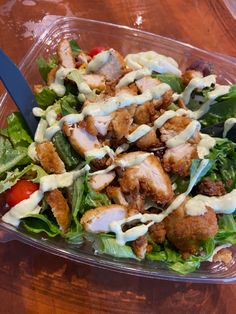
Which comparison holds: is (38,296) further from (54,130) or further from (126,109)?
(126,109)

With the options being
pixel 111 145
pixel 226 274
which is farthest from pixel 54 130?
pixel 226 274

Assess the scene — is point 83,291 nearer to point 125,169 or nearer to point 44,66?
point 125,169

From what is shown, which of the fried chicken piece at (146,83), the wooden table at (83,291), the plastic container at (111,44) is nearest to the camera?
the wooden table at (83,291)

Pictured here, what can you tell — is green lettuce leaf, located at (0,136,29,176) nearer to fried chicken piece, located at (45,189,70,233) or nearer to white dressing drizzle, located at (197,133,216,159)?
fried chicken piece, located at (45,189,70,233)

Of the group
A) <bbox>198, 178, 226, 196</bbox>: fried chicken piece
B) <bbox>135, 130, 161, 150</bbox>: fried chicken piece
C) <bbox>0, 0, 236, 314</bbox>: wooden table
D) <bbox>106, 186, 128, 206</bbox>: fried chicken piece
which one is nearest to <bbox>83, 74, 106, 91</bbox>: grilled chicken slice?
<bbox>135, 130, 161, 150</bbox>: fried chicken piece

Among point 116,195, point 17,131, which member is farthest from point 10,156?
point 116,195

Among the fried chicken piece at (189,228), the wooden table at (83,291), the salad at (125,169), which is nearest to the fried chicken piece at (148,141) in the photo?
the salad at (125,169)

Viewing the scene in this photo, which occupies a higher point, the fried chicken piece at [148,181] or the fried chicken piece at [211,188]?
the fried chicken piece at [148,181]

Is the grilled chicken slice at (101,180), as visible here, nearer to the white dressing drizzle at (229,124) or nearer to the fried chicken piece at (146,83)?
the fried chicken piece at (146,83)
